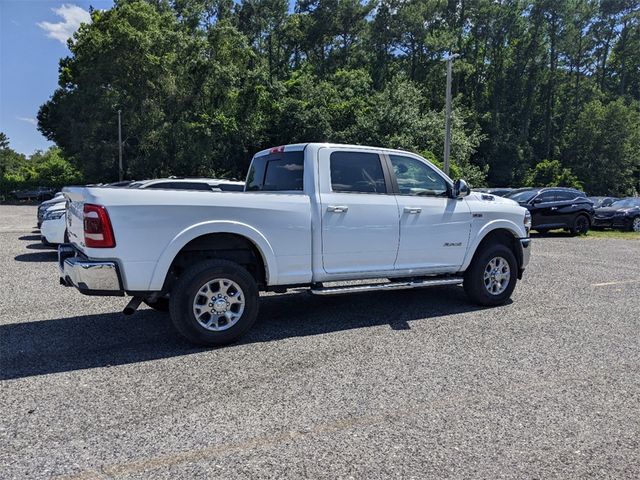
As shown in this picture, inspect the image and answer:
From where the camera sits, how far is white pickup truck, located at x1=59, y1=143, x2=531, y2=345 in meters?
4.57

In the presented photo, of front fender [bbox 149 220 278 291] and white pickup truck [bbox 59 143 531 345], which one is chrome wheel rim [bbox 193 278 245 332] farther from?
front fender [bbox 149 220 278 291]

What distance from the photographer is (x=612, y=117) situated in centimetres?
5106

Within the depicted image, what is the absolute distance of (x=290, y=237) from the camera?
5.24 m

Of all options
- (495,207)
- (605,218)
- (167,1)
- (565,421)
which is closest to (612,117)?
(605,218)

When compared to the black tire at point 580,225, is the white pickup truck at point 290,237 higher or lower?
higher

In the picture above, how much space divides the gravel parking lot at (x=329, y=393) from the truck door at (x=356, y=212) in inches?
31.8

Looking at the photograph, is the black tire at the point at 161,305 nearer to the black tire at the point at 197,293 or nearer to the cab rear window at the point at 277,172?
the black tire at the point at 197,293

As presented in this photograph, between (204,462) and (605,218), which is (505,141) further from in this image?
(204,462)

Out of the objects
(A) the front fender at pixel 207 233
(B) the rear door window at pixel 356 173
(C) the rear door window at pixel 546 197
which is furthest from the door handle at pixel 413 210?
(C) the rear door window at pixel 546 197

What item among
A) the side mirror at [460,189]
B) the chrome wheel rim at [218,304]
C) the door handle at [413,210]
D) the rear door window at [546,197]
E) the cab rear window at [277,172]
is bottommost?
the chrome wheel rim at [218,304]

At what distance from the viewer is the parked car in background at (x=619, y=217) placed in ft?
65.1

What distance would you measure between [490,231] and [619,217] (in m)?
16.3

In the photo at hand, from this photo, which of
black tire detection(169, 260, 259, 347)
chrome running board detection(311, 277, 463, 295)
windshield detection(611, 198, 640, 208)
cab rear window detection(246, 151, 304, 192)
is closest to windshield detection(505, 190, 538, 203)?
windshield detection(611, 198, 640, 208)

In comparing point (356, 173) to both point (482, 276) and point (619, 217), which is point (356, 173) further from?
point (619, 217)
